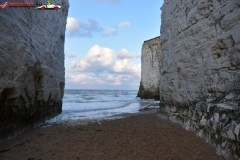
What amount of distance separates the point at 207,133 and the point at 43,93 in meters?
5.05

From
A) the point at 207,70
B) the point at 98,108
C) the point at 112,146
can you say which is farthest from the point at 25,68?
the point at 98,108

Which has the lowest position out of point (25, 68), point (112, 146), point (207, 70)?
point (112, 146)

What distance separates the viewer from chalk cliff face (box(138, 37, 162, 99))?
87.2 ft

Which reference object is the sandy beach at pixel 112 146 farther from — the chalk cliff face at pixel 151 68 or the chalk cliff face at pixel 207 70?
the chalk cliff face at pixel 151 68

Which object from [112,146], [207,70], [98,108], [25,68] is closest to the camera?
[112,146]

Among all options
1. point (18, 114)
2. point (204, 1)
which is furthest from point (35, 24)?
point (204, 1)

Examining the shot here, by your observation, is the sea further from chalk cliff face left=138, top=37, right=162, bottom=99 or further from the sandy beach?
chalk cliff face left=138, top=37, right=162, bottom=99

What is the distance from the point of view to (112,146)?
3.75 metres

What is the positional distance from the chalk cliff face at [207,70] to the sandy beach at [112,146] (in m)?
0.37

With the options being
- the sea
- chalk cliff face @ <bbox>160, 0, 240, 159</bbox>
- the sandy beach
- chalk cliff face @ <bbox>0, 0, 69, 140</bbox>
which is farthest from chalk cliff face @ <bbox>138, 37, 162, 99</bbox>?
the sandy beach

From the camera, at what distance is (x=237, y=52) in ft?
10.6

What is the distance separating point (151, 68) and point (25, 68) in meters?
23.9

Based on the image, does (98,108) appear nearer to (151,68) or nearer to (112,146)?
(112,146)

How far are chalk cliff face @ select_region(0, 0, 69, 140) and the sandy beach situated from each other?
64 centimetres
